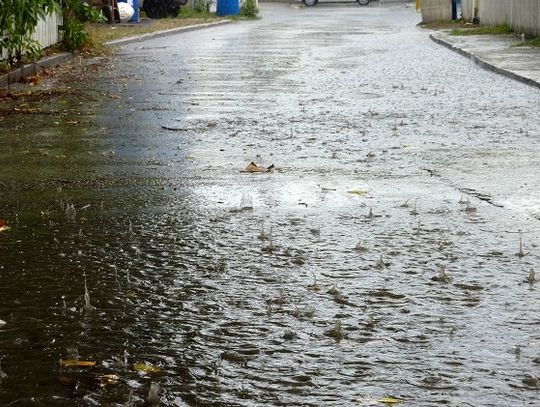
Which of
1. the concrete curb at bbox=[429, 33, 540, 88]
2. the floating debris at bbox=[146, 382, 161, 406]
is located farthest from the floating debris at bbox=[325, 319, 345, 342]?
the concrete curb at bbox=[429, 33, 540, 88]

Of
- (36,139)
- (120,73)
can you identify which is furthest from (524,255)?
(120,73)

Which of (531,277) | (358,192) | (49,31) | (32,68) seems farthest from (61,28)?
(531,277)

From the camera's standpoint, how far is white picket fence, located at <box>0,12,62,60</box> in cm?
1899

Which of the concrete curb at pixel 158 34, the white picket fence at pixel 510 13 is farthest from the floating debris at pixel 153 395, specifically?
A: the concrete curb at pixel 158 34

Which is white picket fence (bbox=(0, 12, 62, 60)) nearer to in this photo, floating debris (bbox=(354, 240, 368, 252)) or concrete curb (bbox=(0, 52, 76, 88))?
concrete curb (bbox=(0, 52, 76, 88))

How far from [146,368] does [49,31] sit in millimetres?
16677

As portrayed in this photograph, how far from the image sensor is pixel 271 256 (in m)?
5.67

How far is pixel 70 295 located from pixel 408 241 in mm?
1846

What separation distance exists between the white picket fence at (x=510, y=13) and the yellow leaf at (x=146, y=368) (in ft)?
64.1

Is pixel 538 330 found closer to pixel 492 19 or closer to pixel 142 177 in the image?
pixel 142 177

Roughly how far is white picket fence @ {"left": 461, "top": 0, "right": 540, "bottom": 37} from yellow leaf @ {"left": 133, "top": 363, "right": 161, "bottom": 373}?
19528mm

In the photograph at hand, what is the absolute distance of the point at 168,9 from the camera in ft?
133

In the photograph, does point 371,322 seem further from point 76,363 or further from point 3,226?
point 3,226

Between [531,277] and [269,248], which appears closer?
[531,277]
